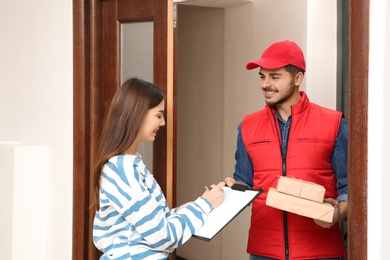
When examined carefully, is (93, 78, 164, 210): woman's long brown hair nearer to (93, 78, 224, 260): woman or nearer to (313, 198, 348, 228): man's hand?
(93, 78, 224, 260): woman

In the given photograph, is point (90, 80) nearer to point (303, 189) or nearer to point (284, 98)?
point (284, 98)

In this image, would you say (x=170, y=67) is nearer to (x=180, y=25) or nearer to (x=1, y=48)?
(x=1, y=48)

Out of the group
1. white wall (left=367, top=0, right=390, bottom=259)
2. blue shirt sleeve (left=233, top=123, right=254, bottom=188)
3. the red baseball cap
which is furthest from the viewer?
blue shirt sleeve (left=233, top=123, right=254, bottom=188)

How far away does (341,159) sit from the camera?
2412 millimetres

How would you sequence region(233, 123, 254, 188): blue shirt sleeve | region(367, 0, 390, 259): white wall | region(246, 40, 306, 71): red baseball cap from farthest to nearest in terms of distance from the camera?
region(233, 123, 254, 188): blue shirt sleeve → region(246, 40, 306, 71): red baseball cap → region(367, 0, 390, 259): white wall

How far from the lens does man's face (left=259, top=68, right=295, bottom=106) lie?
8.36 feet

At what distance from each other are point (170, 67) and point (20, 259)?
4.46ft

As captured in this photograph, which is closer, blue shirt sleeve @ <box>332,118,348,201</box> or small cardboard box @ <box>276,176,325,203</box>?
small cardboard box @ <box>276,176,325,203</box>

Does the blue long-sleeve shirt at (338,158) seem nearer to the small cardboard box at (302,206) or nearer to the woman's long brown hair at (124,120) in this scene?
the small cardboard box at (302,206)

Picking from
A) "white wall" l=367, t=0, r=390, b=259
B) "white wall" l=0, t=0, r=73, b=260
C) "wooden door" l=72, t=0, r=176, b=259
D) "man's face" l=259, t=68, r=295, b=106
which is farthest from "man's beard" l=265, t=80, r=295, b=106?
"white wall" l=0, t=0, r=73, b=260

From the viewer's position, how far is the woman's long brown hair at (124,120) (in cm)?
230

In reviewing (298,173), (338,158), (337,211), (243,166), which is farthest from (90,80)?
(337,211)

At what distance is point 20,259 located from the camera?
3338 mm

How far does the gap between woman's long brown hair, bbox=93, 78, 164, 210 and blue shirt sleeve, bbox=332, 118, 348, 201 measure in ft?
2.27
